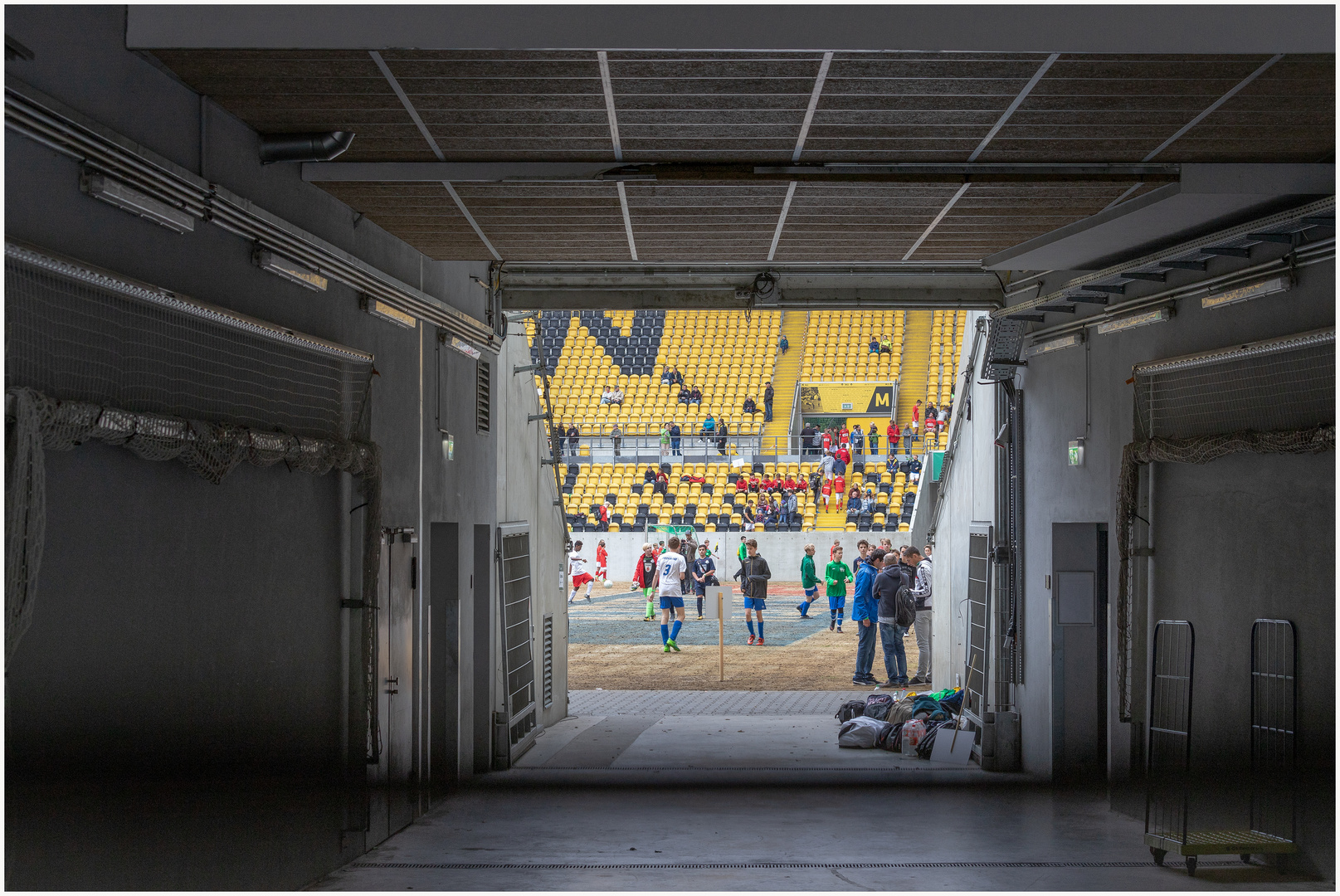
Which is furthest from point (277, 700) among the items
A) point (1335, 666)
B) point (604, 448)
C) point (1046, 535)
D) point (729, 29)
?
point (604, 448)

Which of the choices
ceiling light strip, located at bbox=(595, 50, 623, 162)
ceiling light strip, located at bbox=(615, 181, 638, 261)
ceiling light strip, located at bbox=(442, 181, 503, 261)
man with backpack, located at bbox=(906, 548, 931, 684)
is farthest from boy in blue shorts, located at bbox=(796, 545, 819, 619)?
ceiling light strip, located at bbox=(595, 50, 623, 162)

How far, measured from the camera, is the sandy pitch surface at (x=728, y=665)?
15.7m

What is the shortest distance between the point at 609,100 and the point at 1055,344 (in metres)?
5.33

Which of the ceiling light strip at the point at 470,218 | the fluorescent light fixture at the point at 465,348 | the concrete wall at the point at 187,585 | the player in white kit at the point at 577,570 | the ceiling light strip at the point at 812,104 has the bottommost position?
the player in white kit at the point at 577,570

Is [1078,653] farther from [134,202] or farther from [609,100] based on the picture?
[134,202]

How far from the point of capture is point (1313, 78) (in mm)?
4863

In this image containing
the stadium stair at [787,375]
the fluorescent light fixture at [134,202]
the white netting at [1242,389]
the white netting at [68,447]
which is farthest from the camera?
the stadium stair at [787,375]

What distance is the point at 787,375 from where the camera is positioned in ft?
136

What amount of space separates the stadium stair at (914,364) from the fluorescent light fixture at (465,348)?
98.5ft

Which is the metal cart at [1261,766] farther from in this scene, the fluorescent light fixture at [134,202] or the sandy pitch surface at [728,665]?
the sandy pitch surface at [728,665]

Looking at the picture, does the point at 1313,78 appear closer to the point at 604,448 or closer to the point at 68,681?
the point at 68,681

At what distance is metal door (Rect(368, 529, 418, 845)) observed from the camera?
7480 millimetres

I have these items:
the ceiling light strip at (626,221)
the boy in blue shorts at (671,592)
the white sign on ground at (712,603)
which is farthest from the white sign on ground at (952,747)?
the white sign on ground at (712,603)

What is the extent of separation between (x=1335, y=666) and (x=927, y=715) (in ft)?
18.2
